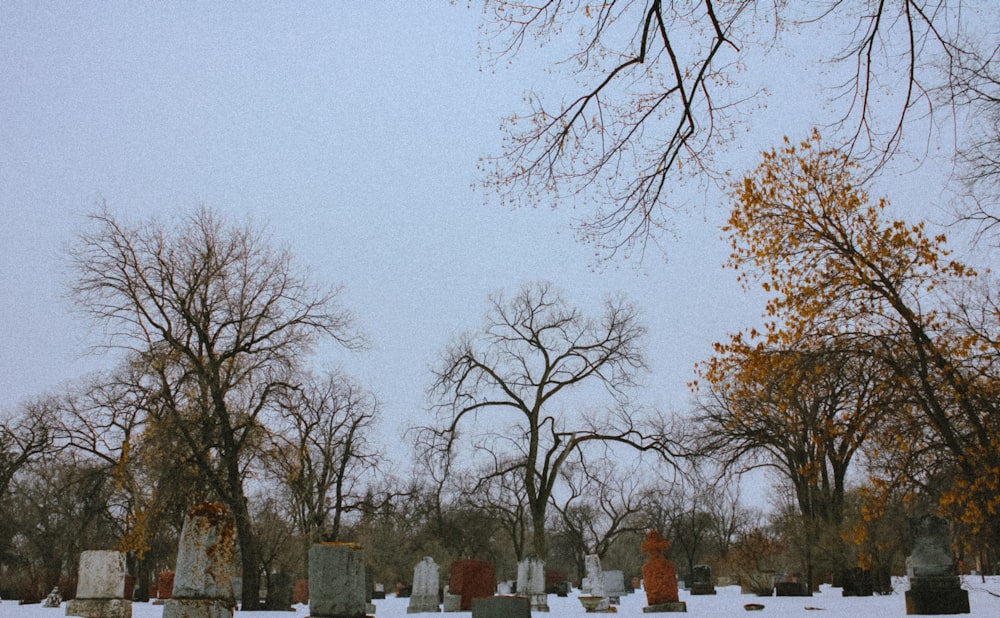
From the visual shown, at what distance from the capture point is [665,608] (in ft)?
62.4

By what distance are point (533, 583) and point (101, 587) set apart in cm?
1146

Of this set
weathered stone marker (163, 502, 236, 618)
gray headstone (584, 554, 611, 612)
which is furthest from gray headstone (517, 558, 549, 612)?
weathered stone marker (163, 502, 236, 618)

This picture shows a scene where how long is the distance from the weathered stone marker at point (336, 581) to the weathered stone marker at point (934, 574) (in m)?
11.0

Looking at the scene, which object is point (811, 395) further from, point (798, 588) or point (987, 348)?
point (798, 588)

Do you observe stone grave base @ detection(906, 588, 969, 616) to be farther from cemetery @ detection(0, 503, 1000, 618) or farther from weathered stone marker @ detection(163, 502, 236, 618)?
weathered stone marker @ detection(163, 502, 236, 618)

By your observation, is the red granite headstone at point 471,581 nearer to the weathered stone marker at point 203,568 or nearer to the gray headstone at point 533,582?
the gray headstone at point 533,582

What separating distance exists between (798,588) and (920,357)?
64.0ft

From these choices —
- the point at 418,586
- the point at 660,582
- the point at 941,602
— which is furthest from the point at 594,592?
the point at 941,602

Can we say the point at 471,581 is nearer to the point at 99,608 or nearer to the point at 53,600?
the point at 99,608

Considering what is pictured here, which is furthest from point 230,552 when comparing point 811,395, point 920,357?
point 920,357

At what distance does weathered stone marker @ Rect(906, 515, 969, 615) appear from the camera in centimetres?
1411

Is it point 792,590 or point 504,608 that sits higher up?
point 504,608

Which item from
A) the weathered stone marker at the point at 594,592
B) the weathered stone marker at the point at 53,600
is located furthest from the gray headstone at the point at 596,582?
the weathered stone marker at the point at 53,600

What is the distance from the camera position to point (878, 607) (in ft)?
55.9
